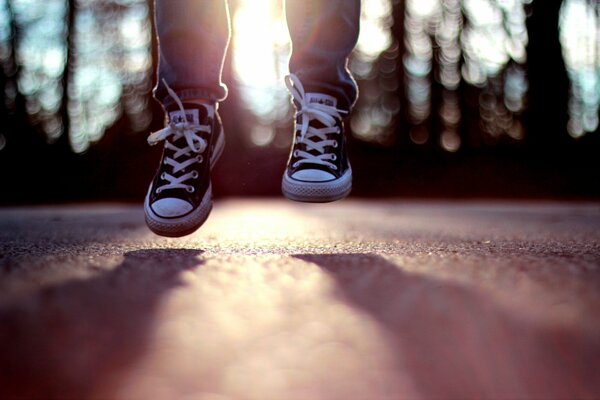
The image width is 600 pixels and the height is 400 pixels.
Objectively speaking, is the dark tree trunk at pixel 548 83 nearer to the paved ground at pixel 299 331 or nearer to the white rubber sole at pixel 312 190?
the white rubber sole at pixel 312 190

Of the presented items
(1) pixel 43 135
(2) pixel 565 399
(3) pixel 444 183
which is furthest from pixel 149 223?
(1) pixel 43 135

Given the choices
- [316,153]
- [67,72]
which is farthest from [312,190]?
[67,72]

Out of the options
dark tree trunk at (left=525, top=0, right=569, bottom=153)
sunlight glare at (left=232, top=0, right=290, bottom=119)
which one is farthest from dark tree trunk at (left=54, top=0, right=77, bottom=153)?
dark tree trunk at (left=525, top=0, right=569, bottom=153)

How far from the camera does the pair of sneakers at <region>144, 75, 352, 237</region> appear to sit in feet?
3.57

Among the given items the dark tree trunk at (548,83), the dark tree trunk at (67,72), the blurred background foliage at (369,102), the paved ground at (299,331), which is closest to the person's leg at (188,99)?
the paved ground at (299,331)

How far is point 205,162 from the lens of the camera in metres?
1.18

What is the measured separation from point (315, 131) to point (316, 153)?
50 mm

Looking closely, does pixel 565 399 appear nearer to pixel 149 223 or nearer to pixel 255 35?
pixel 149 223

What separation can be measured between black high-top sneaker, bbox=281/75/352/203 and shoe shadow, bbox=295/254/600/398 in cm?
61

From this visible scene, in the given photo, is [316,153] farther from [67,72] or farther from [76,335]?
[67,72]

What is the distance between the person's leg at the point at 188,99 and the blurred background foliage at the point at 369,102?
24.4 feet

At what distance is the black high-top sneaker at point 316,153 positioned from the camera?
1.14m

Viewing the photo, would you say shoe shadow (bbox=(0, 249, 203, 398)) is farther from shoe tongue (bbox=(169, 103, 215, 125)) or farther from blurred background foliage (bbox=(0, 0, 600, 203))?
blurred background foliage (bbox=(0, 0, 600, 203))

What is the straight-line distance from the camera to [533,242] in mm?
1041
